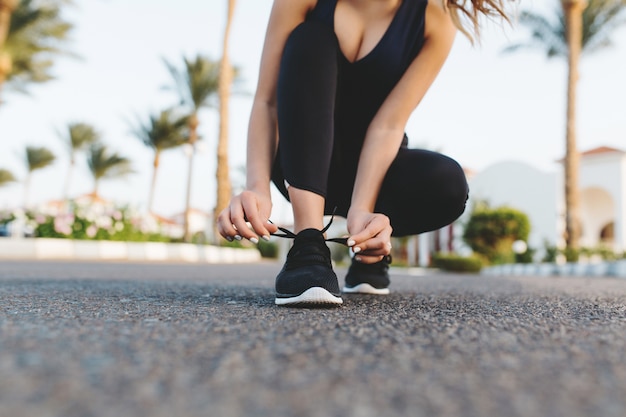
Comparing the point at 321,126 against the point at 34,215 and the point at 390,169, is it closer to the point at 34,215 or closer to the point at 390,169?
the point at 390,169

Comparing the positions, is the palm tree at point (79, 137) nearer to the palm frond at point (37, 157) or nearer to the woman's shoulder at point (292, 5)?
the palm frond at point (37, 157)

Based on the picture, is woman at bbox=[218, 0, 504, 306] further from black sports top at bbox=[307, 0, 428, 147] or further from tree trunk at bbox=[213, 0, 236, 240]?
tree trunk at bbox=[213, 0, 236, 240]

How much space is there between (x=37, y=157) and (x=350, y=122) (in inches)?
1616

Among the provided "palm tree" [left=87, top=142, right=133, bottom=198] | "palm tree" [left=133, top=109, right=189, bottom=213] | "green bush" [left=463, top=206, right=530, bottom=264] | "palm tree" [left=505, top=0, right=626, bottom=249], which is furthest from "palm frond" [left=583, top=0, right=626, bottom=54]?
"palm tree" [left=87, top=142, right=133, bottom=198]

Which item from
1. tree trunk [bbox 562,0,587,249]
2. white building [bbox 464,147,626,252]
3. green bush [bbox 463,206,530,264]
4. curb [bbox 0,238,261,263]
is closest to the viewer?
curb [bbox 0,238,261,263]

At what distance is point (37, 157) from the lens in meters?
38.1

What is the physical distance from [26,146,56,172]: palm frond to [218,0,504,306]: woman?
4080 cm

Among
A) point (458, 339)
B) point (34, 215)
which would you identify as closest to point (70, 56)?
point (34, 215)

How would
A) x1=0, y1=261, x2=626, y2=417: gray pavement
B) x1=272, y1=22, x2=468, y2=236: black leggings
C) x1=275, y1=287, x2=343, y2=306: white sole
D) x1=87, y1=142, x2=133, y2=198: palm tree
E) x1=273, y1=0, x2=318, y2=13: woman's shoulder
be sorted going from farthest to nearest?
x1=87, y1=142, x2=133, y2=198: palm tree, x1=273, y1=0, x2=318, y2=13: woman's shoulder, x1=272, y1=22, x2=468, y2=236: black leggings, x1=275, y1=287, x2=343, y2=306: white sole, x1=0, y1=261, x2=626, y2=417: gray pavement

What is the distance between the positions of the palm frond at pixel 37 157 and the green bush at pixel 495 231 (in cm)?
3063

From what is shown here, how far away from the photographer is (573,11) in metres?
13.4

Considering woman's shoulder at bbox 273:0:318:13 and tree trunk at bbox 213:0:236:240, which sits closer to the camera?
woman's shoulder at bbox 273:0:318:13

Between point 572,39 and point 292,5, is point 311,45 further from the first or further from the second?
point 572,39

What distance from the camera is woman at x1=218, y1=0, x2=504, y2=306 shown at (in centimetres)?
142
